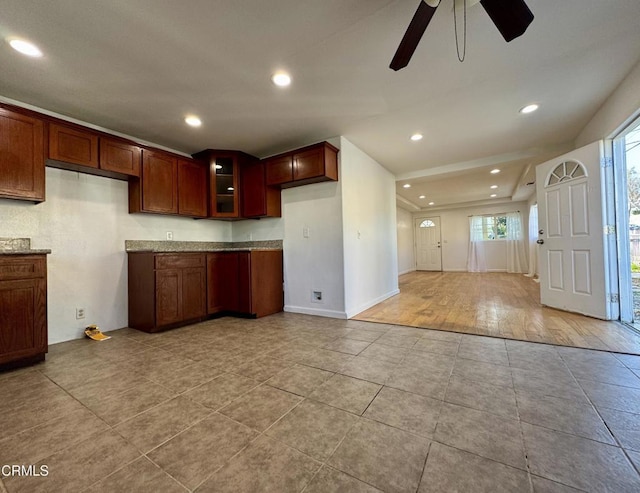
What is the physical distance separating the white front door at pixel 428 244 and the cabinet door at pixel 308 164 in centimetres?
761

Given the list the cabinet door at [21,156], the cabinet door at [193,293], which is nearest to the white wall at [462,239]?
the cabinet door at [193,293]

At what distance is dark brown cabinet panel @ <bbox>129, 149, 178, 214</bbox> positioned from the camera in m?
3.23

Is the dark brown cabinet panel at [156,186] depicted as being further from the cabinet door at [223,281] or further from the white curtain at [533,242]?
the white curtain at [533,242]

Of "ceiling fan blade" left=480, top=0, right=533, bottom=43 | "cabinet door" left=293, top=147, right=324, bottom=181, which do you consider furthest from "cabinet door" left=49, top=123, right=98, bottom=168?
"ceiling fan blade" left=480, top=0, right=533, bottom=43

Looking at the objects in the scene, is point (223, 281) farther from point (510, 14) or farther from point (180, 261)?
point (510, 14)

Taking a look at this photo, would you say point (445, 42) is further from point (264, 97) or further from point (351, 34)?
point (264, 97)

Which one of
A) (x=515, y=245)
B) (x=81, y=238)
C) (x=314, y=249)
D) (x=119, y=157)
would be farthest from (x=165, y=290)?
(x=515, y=245)

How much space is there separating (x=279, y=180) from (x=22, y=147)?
244 cm

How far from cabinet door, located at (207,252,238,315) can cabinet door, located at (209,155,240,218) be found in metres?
0.69

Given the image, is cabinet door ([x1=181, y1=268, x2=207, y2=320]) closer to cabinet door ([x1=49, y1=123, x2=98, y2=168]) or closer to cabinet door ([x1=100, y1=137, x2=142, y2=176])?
cabinet door ([x1=100, y1=137, x2=142, y2=176])

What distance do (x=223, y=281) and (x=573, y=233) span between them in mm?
4537

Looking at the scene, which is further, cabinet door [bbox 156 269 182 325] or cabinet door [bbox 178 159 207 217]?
cabinet door [bbox 178 159 207 217]

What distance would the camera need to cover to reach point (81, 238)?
296 cm

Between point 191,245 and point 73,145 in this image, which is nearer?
point 73,145
